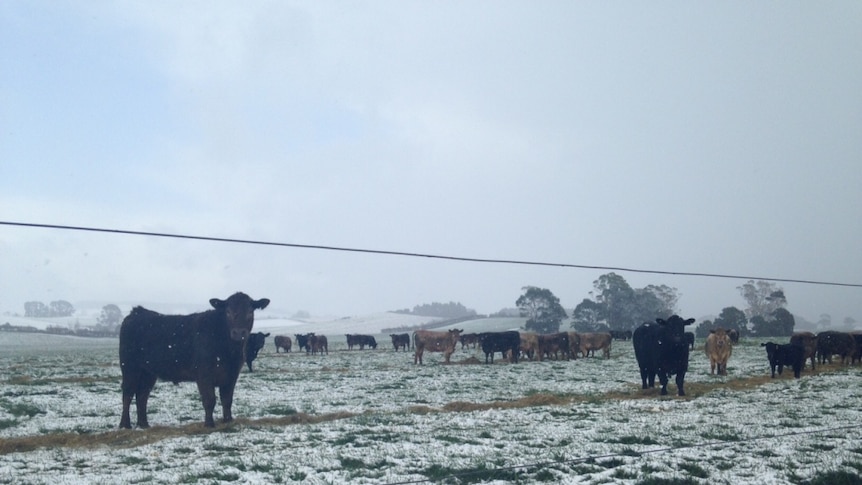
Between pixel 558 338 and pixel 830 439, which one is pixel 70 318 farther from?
pixel 830 439

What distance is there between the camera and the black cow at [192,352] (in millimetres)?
12406

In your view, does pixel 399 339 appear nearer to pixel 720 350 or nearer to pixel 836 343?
pixel 836 343

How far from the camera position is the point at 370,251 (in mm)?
9781

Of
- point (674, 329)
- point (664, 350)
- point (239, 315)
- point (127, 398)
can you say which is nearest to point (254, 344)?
point (127, 398)

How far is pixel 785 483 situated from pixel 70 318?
8303 centimetres

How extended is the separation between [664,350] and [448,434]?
8.75 metres

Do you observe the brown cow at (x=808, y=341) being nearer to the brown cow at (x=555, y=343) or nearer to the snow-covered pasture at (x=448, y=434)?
the snow-covered pasture at (x=448, y=434)

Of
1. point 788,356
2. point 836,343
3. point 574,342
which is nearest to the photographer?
point 788,356

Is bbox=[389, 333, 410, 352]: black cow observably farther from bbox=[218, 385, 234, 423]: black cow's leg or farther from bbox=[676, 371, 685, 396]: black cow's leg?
bbox=[218, 385, 234, 423]: black cow's leg

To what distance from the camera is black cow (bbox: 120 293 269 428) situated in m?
12.4

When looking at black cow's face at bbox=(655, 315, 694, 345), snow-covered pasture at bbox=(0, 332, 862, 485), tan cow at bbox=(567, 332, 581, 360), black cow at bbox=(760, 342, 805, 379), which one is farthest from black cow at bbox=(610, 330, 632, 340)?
black cow's face at bbox=(655, 315, 694, 345)

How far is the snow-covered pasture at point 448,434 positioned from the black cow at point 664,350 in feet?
2.46

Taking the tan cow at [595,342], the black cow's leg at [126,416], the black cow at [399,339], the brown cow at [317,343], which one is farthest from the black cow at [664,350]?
the black cow at [399,339]

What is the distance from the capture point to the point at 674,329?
684 inches
